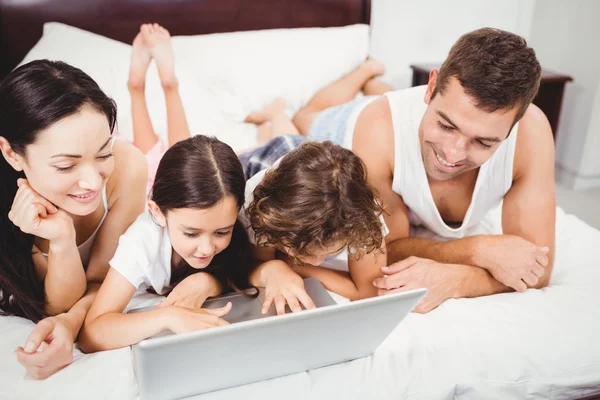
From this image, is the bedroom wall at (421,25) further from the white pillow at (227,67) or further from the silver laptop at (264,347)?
the silver laptop at (264,347)

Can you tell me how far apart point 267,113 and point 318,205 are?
1.01 meters

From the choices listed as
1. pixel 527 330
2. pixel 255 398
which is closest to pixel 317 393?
pixel 255 398

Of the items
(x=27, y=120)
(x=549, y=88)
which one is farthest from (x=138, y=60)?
(x=549, y=88)

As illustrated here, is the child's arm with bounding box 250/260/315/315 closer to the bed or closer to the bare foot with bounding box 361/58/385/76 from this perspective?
the bed

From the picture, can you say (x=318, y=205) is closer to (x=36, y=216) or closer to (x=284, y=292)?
(x=284, y=292)

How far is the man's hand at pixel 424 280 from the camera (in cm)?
115

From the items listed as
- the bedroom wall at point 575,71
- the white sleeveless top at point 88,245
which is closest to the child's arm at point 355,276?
the white sleeveless top at point 88,245

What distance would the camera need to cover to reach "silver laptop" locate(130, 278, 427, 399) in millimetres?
716

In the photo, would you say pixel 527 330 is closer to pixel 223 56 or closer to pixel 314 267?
pixel 314 267


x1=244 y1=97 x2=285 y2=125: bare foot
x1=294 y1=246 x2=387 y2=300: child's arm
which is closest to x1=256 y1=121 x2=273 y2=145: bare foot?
x1=244 y1=97 x2=285 y2=125: bare foot

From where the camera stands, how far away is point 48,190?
0.98 metres

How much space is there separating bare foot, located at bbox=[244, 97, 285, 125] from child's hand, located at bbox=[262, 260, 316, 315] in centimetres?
96

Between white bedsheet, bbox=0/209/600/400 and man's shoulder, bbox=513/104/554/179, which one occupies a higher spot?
man's shoulder, bbox=513/104/554/179

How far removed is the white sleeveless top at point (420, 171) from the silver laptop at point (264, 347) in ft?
1.74
